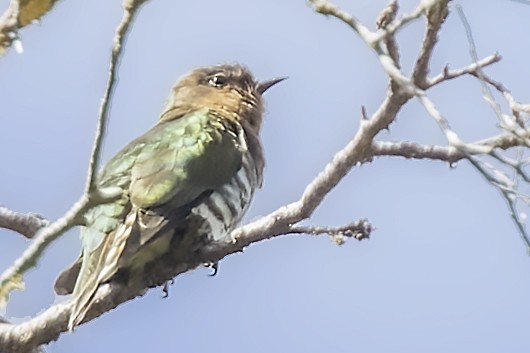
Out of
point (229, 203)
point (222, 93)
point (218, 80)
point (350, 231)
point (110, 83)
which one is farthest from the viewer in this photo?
point (218, 80)

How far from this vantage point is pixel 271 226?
385 centimetres

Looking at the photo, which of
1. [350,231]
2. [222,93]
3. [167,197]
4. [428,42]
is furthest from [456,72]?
[222,93]

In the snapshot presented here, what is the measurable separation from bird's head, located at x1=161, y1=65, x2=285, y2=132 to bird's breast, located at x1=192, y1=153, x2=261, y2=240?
2.01 ft

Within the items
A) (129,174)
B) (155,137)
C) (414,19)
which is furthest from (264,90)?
(414,19)

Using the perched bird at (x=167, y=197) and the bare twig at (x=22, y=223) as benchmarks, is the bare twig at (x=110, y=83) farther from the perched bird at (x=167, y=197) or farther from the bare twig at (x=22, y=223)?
the bare twig at (x=22, y=223)

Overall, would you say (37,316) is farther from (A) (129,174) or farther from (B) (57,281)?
(A) (129,174)

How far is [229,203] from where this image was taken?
454cm

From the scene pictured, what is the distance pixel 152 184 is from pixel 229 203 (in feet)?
1.14

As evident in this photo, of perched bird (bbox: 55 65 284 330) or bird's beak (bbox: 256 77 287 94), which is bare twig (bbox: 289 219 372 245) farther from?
bird's beak (bbox: 256 77 287 94)

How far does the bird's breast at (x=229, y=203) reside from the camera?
4422 mm

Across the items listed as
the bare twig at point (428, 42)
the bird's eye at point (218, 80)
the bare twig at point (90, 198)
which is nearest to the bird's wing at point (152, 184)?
the bird's eye at point (218, 80)

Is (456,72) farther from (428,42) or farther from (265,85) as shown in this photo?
(265,85)

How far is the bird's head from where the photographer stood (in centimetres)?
546

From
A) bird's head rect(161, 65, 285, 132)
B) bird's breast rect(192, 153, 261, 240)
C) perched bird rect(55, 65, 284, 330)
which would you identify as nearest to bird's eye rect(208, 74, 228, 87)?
bird's head rect(161, 65, 285, 132)
